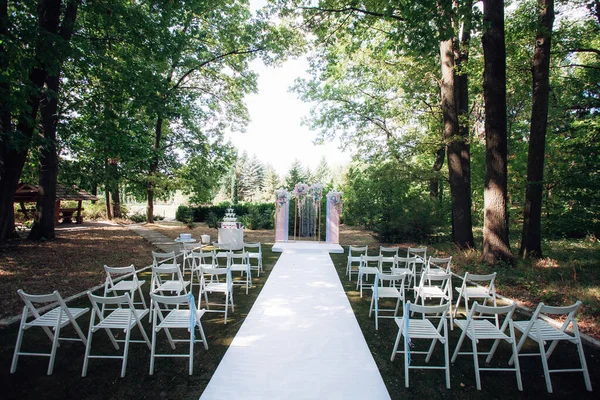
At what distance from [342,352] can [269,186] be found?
5362 centimetres

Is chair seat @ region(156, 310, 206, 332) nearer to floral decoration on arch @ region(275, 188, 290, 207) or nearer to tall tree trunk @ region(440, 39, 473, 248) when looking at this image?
floral decoration on arch @ region(275, 188, 290, 207)

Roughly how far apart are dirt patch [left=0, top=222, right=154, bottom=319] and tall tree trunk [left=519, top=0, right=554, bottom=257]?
10.8 meters

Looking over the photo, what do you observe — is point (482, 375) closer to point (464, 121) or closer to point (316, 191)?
point (464, 121)

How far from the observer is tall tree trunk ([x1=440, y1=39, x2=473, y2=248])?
10.2 metres

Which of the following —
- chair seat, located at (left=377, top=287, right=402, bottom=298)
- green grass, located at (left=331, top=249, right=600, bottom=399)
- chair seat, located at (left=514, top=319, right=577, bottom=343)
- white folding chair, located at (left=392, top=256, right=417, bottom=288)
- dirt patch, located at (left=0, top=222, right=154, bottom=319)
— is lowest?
green grass, located at (left=331, top=249, right=600, bottom=399)

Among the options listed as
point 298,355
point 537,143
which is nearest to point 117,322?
point 298,355

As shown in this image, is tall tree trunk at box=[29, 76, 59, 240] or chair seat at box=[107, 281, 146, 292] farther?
tall tree trunk at box=[29, 76, 59, 240]

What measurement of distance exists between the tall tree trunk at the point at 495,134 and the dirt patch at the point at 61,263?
371 inches

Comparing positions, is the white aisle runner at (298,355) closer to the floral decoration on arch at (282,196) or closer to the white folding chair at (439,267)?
the white folding chair at (439,267)

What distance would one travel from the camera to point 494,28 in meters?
7.77

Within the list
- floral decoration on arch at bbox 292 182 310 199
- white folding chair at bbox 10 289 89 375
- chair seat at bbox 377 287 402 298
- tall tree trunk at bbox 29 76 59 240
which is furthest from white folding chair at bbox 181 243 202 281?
tall tree trunk at bbox 29 76 59 240

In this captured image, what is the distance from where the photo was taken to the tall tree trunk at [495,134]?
306 inches

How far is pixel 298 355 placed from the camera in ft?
12.1

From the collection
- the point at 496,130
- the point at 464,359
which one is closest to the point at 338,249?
the point at 496,130
